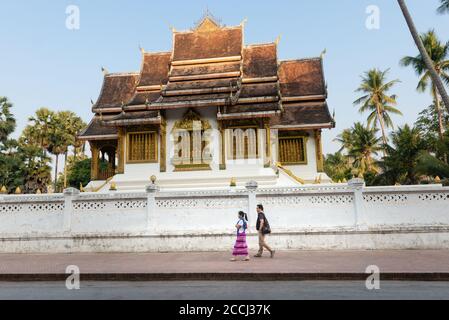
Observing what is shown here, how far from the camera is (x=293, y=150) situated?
64.6 feet

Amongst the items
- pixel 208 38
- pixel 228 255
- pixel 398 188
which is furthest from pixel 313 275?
pixel 208 38

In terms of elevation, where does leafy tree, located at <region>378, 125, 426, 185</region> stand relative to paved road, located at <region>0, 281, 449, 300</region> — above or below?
above

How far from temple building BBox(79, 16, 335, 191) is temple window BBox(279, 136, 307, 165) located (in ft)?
0.18

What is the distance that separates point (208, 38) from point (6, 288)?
18406 millimetres

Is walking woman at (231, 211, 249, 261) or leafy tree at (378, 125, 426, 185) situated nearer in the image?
walking woman at (231, 211, 249, 261)

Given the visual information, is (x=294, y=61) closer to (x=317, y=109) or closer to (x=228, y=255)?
(x=317, y=109)

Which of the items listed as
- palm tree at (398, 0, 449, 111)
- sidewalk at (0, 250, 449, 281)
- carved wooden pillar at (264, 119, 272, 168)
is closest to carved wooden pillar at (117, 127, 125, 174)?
carved wooden pillar at (264, 119, 272, 168)

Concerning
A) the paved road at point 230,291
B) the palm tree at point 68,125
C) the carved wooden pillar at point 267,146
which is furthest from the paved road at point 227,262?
the palm tree at point 68,125

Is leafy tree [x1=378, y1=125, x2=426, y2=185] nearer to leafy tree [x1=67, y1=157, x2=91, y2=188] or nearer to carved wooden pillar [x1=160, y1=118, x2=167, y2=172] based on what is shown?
carved wooden pillar [x1=160, y1=118, x2=167, y2=172]

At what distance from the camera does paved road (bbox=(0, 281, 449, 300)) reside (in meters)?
5.66

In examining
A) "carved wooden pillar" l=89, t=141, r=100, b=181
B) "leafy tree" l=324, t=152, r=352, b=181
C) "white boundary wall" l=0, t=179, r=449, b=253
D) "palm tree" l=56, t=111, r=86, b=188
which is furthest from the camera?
"leafy tree" l=324, t=152, r=352, b=181

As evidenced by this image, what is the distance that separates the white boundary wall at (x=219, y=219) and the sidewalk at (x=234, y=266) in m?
0.59

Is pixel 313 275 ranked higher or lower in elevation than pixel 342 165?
lower

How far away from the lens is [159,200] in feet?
37.5
